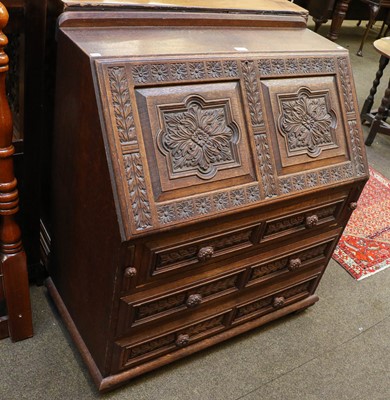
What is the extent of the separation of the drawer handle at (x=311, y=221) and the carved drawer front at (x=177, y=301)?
10.3 inches

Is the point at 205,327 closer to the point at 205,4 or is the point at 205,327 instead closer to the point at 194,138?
the point at 194,138

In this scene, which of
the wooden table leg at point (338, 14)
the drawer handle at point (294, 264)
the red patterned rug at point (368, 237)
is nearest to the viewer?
the drawer handle at point (294, 264)

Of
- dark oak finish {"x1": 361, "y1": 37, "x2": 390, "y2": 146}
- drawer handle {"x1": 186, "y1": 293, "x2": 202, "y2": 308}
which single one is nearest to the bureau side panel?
drawer handle {"x1": 186, "y1": 293, "x2": 202, "y2": 308}

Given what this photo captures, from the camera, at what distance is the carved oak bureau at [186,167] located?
3.42ft

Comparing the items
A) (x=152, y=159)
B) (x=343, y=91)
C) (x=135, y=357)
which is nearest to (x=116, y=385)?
(x=135, y=357)

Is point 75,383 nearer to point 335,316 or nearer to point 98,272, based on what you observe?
point 98,272

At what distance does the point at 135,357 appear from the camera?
1353 mm

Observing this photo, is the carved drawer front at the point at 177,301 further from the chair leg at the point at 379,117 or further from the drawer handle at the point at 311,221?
the chair leg at the point at 379,117

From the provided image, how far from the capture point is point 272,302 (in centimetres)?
163

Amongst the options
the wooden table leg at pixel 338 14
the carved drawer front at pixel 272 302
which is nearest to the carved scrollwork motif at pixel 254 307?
the carved drawer front at pixel 272 302

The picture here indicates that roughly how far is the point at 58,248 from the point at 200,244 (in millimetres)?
537

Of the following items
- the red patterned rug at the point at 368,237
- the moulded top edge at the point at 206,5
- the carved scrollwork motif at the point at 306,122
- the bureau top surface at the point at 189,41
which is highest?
the moulded top edge at the point at 206,5

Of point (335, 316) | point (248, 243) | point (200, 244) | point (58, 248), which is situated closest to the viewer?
point (200, 244)

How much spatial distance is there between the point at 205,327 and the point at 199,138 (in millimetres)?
676
